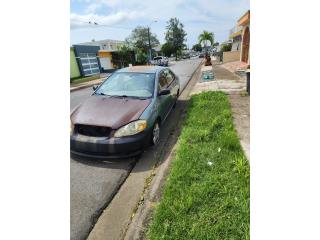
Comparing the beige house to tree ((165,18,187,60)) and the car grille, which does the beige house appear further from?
tree ((165,18,187,60))

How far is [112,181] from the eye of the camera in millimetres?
3412

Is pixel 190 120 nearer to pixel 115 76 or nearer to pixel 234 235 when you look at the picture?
pixel 115 76

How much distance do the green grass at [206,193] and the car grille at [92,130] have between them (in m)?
1.21

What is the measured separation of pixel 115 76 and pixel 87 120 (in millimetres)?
1851

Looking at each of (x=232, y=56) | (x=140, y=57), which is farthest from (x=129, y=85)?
(x=140, y=57)

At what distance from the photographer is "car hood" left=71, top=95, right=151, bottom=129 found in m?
3.79

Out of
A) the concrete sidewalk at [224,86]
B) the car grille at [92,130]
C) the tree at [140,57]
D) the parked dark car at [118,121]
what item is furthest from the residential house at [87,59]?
the car grille at [92,130]

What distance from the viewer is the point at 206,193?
278cm

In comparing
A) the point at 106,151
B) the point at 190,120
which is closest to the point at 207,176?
the point at 106,151

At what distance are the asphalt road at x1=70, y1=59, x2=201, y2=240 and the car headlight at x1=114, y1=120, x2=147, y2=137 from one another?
542 millimetres

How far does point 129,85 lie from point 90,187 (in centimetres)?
244

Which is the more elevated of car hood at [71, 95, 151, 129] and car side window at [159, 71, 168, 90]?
car side window at [159, 71, 168, 90]

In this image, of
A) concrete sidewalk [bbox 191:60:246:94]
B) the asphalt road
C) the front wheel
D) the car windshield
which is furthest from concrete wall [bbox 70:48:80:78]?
the asphalt road

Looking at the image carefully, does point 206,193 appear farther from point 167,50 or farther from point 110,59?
point 167,50
